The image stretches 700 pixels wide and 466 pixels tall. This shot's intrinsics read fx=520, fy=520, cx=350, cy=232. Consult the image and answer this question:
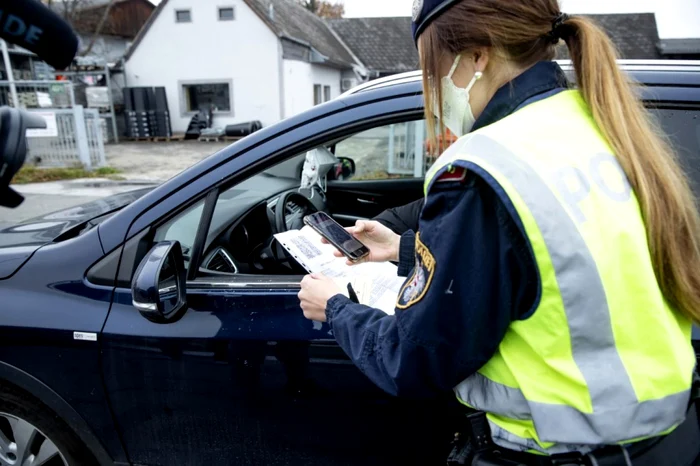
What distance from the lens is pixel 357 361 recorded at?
3.74 ft

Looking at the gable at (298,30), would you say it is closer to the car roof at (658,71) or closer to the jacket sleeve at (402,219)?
the jacket sleeve at (402,219)

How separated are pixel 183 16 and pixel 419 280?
2274 centimetres

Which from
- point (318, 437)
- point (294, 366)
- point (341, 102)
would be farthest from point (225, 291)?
point (341, 102)

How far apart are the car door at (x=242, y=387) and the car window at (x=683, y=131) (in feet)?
3.23

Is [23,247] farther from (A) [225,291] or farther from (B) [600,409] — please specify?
(B) [600,409]

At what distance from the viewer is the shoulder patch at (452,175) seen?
0.94 m

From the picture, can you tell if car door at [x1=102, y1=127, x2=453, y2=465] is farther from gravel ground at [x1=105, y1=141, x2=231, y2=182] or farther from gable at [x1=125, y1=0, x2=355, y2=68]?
gable at [x1=125, y1=0, x2=355, y2=68]

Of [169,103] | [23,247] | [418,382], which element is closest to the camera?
[418,382]

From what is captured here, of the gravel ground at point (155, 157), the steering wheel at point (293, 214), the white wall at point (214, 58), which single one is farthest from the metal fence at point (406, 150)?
the white wall at point (214, 58)

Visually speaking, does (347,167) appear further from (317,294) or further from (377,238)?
(317,294)

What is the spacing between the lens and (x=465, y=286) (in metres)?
0.94

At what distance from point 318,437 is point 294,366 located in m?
0.27

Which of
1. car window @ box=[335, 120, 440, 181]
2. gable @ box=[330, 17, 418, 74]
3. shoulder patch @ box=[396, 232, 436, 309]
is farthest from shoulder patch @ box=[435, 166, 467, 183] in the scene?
gable @ box=[330, 17, 418, 74]

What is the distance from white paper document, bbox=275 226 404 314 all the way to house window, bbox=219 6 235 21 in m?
20.9
